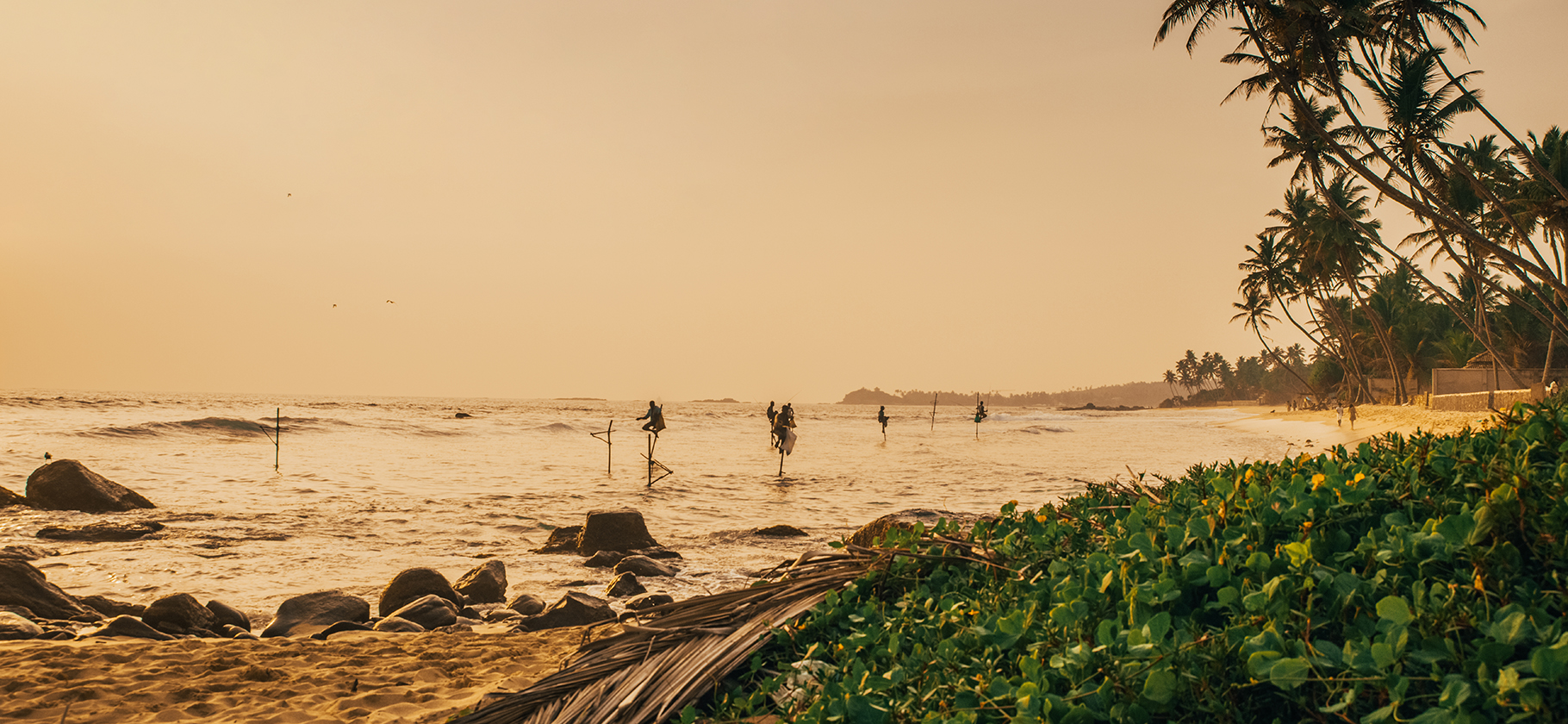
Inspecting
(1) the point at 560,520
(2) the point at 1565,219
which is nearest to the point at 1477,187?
(2) the point at 1565,219

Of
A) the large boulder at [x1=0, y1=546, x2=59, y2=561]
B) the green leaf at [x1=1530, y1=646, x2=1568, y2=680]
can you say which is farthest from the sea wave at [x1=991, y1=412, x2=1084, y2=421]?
the green leaf at [x1=1530, y1=646, x2=1568, y2=680]

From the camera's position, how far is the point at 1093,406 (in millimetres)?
161875

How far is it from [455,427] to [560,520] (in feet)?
109

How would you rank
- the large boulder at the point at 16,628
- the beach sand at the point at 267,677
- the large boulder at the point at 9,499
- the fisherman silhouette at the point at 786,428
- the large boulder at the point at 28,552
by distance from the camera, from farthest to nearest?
the fisherman silhouette at the point at 786,428 → the large boulder at the point at 9,499 → the large boulder at the point at 28,552 → the large boulder at the point at 16,628 → the beach sand at the point at 267,677

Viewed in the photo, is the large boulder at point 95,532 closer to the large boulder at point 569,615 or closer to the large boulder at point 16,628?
the large boulder at point 16,628

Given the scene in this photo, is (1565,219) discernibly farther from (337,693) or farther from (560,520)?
(337,693)

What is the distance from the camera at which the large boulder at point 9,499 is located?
518 inches

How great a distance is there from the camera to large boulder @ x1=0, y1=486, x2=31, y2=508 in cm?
1315

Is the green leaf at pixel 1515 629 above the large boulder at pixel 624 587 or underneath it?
above

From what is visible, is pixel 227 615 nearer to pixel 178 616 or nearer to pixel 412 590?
pixel 178 616

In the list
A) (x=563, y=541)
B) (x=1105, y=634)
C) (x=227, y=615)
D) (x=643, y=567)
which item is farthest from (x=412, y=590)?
(x=1105, y=634)

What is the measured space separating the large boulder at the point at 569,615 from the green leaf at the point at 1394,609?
21.2ft

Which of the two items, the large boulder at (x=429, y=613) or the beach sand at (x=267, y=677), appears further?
the large boulder at (x=429, y=613)

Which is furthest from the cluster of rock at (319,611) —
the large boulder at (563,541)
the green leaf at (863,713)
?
the green leaf at (863,713)
